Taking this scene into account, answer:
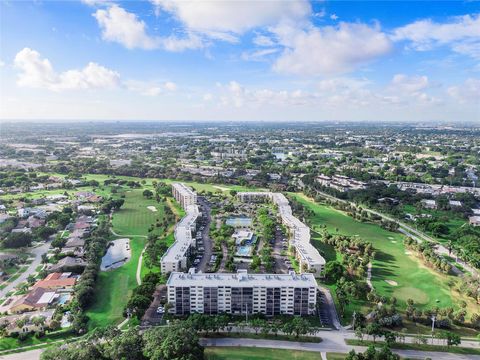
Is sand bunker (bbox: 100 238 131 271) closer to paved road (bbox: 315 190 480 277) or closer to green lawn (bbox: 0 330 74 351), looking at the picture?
green lawn (bbox: 0 330 74 351)

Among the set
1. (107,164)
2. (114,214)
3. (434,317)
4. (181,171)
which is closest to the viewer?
(434,317)

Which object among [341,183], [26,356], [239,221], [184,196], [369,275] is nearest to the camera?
[26,356]

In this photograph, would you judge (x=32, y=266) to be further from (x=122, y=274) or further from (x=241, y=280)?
(x=241, y=280)

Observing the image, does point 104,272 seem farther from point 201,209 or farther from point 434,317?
point 434,317

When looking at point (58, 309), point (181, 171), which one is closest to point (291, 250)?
point (58, 309)

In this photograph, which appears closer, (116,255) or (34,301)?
(34,301)

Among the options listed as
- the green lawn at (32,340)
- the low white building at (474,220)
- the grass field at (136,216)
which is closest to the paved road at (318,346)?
the green lawn at (32,340)

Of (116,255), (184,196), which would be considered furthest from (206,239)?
(184,196)
